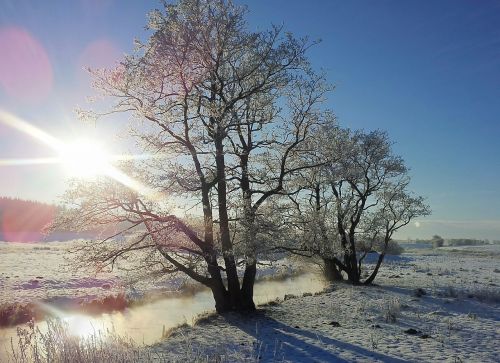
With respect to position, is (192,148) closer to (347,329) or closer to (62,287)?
(347,329)

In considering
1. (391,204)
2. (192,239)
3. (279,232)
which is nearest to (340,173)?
(391,204)

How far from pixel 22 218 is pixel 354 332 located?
14646 cm

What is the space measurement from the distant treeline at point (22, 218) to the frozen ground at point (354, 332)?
358 feet

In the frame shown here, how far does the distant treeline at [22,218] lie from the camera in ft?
393

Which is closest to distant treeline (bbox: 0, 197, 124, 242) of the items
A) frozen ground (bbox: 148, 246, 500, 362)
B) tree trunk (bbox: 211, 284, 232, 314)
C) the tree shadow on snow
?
tree trunk (bbox: 211, 284, 232, 314)

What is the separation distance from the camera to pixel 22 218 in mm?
141250

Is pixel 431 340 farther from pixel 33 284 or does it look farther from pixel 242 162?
pixel 33 284

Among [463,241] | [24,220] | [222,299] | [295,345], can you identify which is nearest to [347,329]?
[295,345]

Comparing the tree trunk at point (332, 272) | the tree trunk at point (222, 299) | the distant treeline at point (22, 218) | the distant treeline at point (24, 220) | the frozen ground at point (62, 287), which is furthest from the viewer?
the distant treeline at point (22, 218)

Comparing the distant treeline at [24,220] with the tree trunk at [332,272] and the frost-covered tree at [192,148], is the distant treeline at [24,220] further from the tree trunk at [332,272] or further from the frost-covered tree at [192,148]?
the frost-covered tree at [192,148]

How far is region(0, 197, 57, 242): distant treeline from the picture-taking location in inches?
4716

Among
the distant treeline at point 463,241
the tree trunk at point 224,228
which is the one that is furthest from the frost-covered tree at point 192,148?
the distant treeline at point 463,241

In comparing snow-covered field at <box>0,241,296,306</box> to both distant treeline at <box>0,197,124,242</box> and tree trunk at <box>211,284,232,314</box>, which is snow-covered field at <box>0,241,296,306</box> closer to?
tree trunk at <box>211,284,232,314</box>

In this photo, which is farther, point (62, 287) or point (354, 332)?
point (62, 287)
